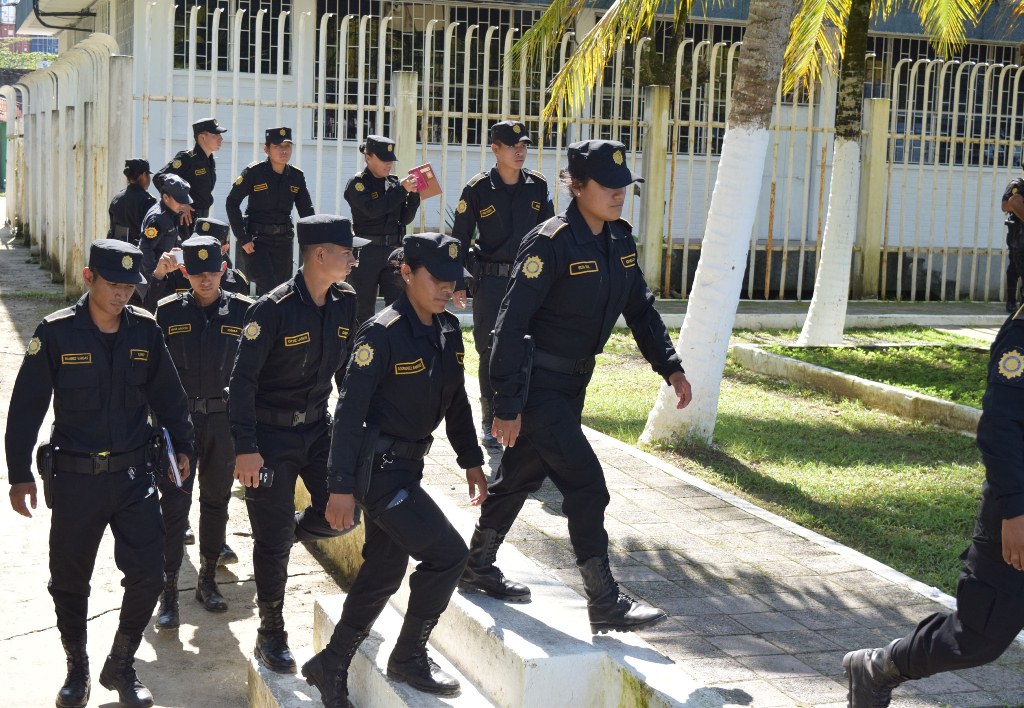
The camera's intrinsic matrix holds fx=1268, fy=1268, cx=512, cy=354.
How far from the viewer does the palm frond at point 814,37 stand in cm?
980

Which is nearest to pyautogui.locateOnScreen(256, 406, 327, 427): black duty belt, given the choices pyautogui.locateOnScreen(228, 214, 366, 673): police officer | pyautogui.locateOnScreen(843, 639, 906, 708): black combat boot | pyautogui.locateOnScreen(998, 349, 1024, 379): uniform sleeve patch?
pyautogui.locateOnScreen(228, 214, 366, 673): police officer

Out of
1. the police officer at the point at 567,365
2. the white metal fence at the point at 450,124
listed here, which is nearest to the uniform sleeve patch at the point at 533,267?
the police officer at the point at 567,365

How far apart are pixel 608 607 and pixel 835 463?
3.75 m

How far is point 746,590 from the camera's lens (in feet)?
17.5

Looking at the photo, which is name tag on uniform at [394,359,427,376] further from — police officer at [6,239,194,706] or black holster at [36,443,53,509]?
black holster at [36,443,53,509]

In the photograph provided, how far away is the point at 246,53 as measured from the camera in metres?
16.6

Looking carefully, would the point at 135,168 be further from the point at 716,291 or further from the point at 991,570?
the point at 991,570

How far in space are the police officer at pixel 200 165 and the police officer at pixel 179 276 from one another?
2317 mm

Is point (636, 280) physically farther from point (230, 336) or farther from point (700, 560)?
point (230, 336)

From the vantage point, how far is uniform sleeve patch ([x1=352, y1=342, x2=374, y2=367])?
14.2 ft

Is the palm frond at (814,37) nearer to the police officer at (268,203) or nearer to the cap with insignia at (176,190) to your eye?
the police officer at (268,203)

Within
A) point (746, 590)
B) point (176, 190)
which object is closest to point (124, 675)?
point (746, 590)

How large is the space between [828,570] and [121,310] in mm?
3212

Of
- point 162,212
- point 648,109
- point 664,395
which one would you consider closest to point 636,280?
point 664,395
